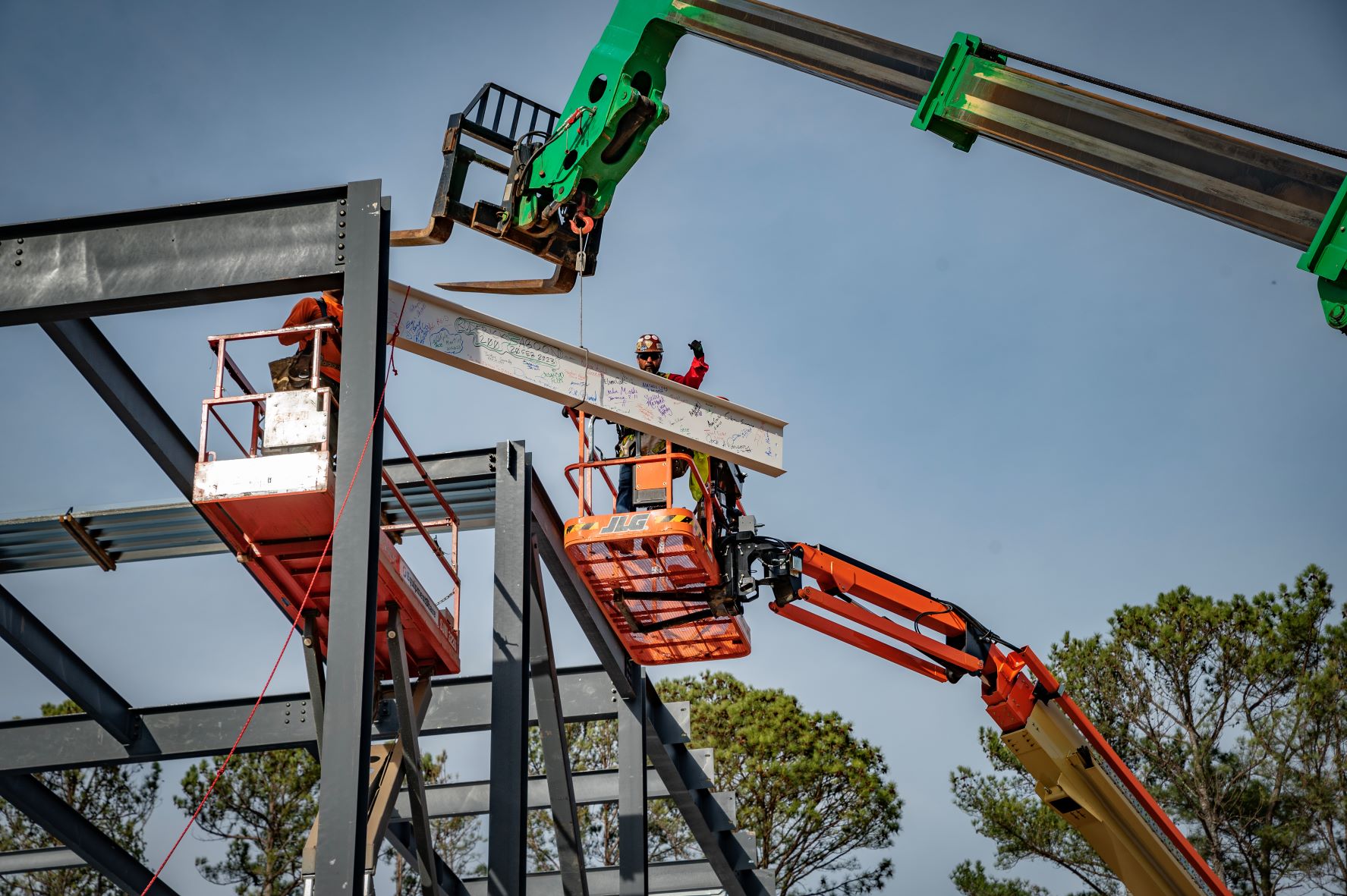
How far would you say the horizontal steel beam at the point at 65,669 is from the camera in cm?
1597

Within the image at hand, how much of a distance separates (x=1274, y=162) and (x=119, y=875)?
14.8 meters

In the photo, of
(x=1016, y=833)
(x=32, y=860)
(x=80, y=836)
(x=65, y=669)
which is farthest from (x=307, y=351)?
(x=1016, y=833)

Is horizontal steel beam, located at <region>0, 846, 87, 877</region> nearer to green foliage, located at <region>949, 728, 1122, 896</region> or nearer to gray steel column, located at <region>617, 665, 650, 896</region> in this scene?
gray steel column, located at <region>617, 665, 650, 896</region>

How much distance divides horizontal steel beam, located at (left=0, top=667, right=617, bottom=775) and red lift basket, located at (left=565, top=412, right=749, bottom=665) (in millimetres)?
1469

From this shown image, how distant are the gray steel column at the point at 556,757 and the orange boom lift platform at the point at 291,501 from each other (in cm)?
180

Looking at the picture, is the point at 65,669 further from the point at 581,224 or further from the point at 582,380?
the point at 581,224

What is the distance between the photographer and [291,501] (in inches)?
421

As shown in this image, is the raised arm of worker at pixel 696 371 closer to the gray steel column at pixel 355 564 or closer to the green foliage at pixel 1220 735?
the gray steel column at pixel 355 564

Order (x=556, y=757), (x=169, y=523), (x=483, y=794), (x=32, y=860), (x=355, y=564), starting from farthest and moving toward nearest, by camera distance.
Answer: (x=483, y=794)
(x=32, y=860)
(x=169, y=523)
(x=556, y=757)
(x=355, y=564)

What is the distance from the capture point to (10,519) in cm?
1639

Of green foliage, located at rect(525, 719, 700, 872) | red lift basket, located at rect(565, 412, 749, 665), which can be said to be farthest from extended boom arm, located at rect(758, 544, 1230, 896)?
green foliage, located at rect(525, 719, 700, 872)

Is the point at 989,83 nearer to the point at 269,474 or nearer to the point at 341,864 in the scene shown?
the point at 269,474

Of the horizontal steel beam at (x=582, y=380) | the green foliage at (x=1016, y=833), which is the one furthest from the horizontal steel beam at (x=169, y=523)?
the green foliage at (x=1016, y=833)

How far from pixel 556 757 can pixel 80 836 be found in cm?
635
